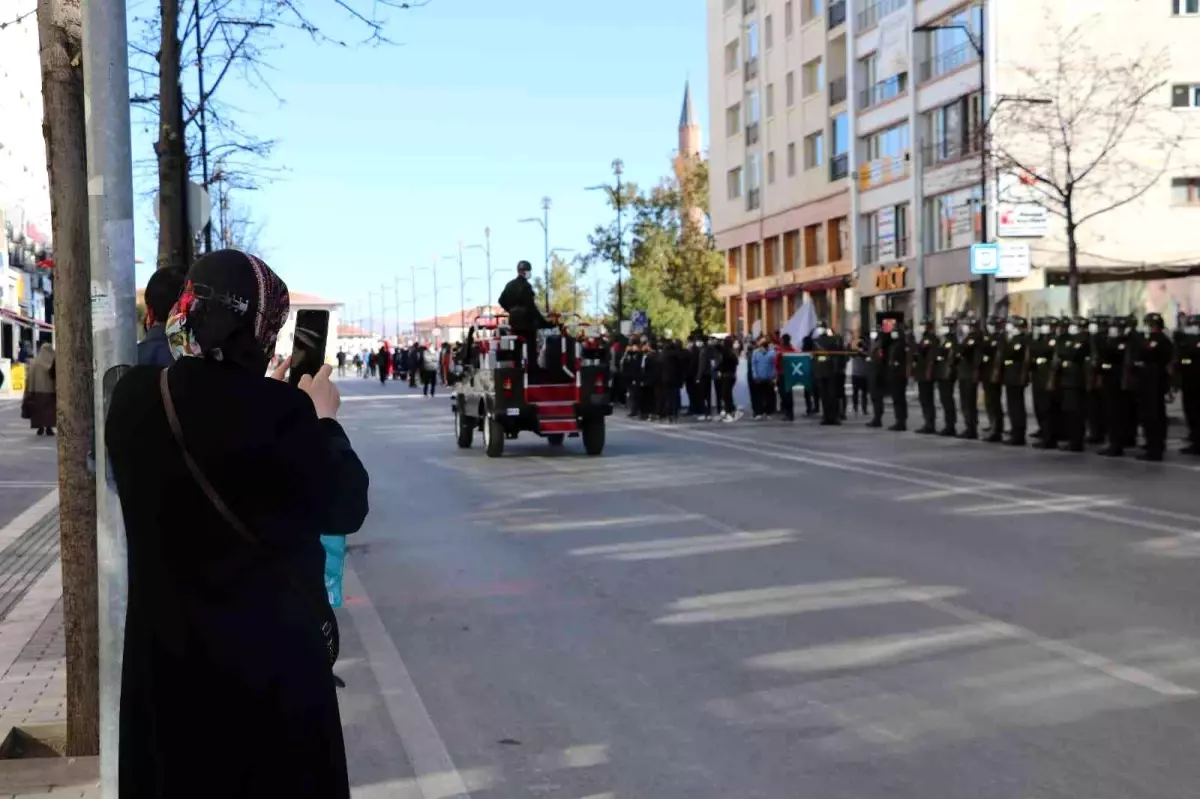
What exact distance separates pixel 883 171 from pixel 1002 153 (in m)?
18.8

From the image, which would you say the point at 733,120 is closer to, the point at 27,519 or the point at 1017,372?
the point at 1017,372

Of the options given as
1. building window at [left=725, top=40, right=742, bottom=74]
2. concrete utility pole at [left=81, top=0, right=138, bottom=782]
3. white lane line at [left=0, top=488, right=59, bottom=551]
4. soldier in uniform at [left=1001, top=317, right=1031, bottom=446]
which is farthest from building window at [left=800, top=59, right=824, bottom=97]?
concrete utility pole at [left=81, top=0, right=138, bottom=782]

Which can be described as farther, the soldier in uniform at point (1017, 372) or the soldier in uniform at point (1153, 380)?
the soldier in uniform at point (1017, 372)

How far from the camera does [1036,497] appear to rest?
50.3ft

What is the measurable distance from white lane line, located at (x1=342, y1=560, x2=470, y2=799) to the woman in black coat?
8.25ft

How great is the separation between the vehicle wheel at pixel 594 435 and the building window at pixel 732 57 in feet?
172

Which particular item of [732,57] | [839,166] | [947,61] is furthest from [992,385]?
[732,57]

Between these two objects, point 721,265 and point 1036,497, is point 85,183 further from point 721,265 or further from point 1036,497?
point 721,265

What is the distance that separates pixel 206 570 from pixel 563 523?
10.9m

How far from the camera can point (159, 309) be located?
6.48 m

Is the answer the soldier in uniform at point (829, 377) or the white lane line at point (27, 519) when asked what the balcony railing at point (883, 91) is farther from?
the white lane line at point (27, 519)

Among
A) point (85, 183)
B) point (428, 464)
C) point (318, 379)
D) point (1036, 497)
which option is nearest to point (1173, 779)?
point (318, 379)

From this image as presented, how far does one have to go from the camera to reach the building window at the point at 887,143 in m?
54.0

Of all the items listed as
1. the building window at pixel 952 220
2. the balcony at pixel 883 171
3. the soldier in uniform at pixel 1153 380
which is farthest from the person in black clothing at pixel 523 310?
the balcony at pixel 883 171
